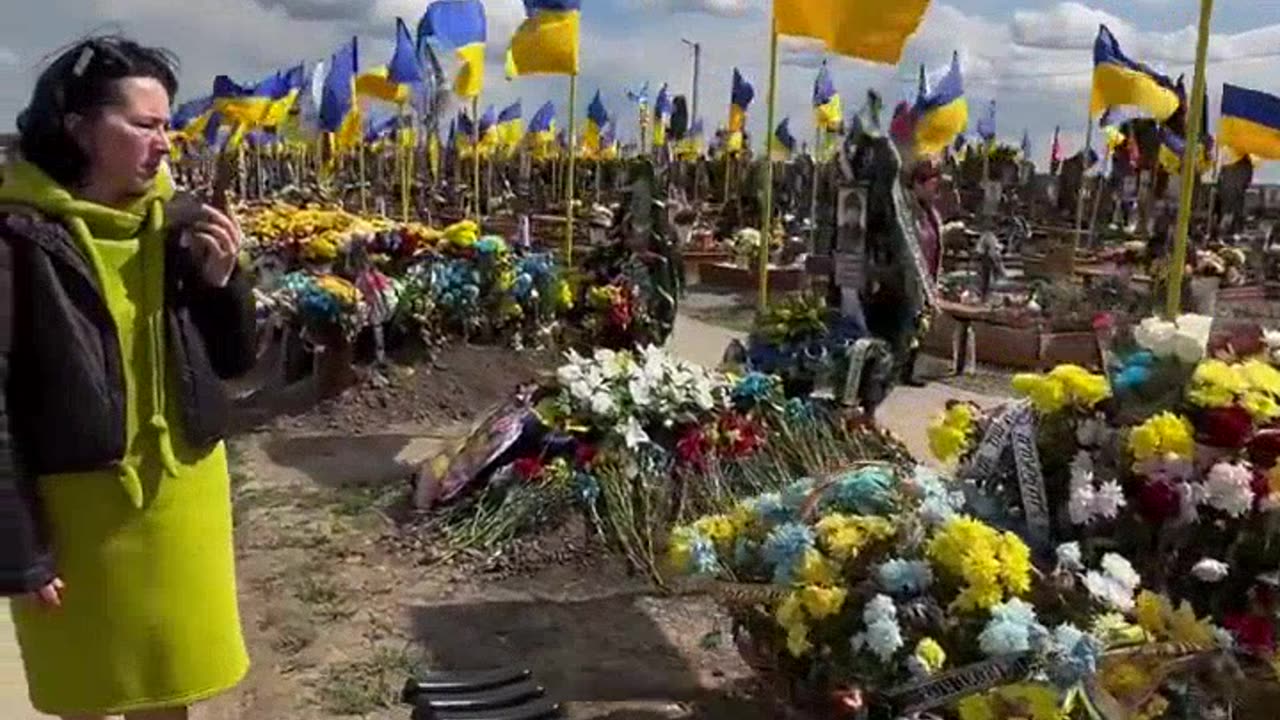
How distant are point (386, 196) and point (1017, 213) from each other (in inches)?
616

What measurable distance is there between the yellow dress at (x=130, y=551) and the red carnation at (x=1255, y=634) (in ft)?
A: 8.01

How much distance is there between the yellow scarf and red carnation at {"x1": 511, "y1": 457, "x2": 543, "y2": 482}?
389cm

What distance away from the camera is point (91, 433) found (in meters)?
2.49

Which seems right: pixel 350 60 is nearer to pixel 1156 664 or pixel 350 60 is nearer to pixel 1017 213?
pixel 1017 213

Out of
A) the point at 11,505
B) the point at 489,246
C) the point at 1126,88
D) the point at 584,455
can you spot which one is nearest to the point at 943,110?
the point at 1126,88

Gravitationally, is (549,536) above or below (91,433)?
below

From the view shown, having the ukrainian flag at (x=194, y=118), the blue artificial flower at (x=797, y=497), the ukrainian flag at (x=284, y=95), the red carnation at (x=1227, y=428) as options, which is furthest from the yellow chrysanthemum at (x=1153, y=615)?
the ukrainian flag at (x=194, y=118)

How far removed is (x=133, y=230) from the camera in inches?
103

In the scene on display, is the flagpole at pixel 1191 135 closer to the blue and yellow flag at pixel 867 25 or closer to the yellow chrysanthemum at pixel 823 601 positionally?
the blue and yellow flag at pixel 867 25

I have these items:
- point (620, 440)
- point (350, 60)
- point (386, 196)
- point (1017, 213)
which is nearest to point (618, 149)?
point (386, 196)

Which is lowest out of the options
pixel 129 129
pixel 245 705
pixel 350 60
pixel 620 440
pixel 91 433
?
pixel 245 705

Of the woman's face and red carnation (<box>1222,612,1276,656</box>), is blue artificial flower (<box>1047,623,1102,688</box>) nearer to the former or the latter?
red carnation (<box>1222,612,1276,656</box>)

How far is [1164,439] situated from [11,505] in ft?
8.71

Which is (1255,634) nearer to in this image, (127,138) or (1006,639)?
(1006,639)
